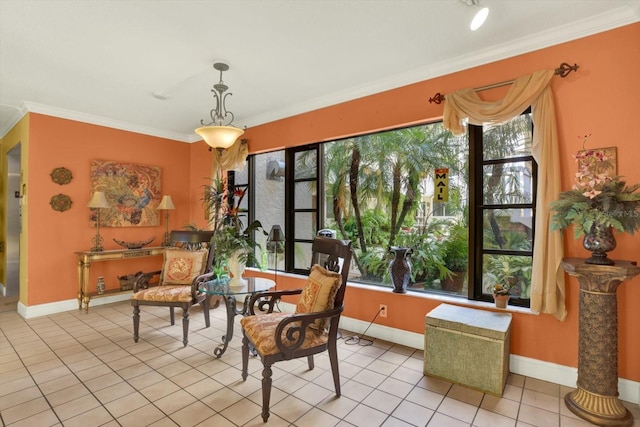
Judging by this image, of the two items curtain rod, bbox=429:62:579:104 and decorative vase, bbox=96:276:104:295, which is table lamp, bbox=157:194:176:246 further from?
curtain rod, bbox=429:62:579:104

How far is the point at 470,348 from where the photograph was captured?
2.37m

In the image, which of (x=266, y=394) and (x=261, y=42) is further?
(x=261, y=42)

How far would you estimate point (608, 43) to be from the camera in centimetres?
227

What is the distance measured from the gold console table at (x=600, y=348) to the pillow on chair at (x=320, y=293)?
1.55 m

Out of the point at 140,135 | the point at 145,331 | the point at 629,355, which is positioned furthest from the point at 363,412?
the point at 140,135

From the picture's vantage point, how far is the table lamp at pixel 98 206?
4258 millimetres

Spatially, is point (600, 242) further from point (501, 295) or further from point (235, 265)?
point (235, 265)

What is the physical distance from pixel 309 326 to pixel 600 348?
1.86 m

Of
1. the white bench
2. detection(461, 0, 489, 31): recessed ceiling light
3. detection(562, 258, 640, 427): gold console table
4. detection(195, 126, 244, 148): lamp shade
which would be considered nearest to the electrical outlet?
the white bench

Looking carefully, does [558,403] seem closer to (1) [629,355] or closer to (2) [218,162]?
(1) [629,355]

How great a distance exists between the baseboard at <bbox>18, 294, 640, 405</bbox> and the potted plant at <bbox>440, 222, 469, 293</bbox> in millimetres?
603

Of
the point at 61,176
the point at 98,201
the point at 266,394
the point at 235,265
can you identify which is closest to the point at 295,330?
the point at 266,394

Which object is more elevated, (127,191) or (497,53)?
(497,53)

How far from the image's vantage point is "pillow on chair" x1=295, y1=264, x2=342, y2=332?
7.23ft
